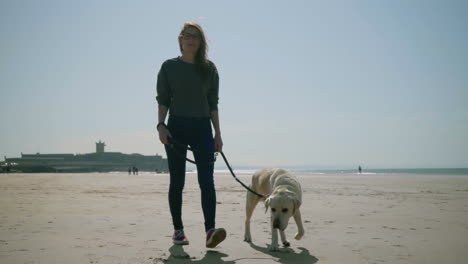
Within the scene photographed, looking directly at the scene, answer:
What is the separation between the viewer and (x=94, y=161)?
107812 millimetres

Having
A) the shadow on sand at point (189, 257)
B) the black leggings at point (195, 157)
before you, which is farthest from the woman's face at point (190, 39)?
the shadow on sand at point (189, 257)

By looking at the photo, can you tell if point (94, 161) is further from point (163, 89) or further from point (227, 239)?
point (163, 89)

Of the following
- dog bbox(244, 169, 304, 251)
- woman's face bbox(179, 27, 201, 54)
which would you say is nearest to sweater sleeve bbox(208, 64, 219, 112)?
woman's face bbox(179, 27, 201, 54)

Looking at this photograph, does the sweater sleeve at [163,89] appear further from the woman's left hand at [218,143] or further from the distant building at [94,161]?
the distant building at [94,161]

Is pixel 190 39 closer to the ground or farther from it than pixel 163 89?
farther from it

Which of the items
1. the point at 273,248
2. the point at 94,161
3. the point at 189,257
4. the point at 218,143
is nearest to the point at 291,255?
the point at 273,248

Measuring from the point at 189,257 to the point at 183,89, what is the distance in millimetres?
1817

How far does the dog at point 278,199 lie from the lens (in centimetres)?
419

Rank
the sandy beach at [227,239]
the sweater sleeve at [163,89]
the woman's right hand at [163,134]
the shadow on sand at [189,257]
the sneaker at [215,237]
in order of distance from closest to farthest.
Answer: the shadow on sand at [189,257] < the sandy beach at [227,239] < the sneaker at [215,237] < the woman's right hand at [163,134] < the sweater sleeve at [163,89]

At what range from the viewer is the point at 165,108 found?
436 centimetres

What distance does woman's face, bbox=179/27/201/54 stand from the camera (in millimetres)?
4355

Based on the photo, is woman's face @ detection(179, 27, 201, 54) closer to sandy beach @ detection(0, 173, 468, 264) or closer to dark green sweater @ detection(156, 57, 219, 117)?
dark green sweater @ detection(156, 57, 219, 117)

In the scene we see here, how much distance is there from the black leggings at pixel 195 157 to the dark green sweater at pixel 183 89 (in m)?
0.11

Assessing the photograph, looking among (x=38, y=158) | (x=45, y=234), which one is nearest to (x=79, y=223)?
(x=45, y=234)
